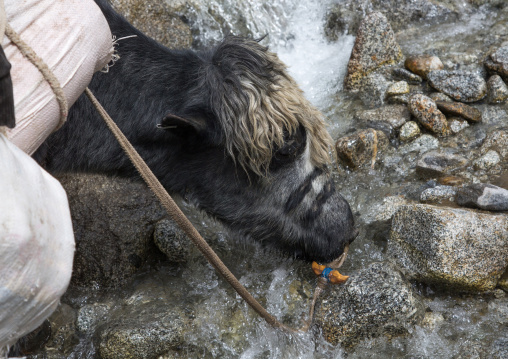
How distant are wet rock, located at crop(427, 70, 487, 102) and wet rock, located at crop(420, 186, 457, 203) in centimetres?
160

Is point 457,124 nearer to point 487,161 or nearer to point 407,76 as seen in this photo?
point 487,161

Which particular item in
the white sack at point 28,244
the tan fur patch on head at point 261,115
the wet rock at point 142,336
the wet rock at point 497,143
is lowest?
the wet rock at point 142,336

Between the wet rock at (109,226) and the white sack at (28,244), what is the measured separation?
7.78ft

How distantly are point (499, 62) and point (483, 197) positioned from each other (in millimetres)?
2363

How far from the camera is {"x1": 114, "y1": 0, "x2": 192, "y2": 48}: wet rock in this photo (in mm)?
5582

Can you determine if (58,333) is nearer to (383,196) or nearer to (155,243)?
(155,243)

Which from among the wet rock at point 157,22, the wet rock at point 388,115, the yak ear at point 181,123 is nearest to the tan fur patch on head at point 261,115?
the yak ear at point 181,123

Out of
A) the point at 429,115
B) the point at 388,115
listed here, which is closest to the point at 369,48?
the point at 388,115

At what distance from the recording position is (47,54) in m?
1.86

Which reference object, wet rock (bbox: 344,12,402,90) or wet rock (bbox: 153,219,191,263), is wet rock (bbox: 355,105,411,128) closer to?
wet rock (bbox: 344,12,402,90)

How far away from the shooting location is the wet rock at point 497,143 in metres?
4.63

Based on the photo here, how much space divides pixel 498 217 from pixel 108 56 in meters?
2.78

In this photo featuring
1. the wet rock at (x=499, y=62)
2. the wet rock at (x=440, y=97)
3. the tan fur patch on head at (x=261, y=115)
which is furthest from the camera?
the wet rock at (x=499, y=62)

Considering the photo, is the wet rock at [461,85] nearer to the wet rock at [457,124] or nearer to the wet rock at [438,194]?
the wet rock at [457,124]
